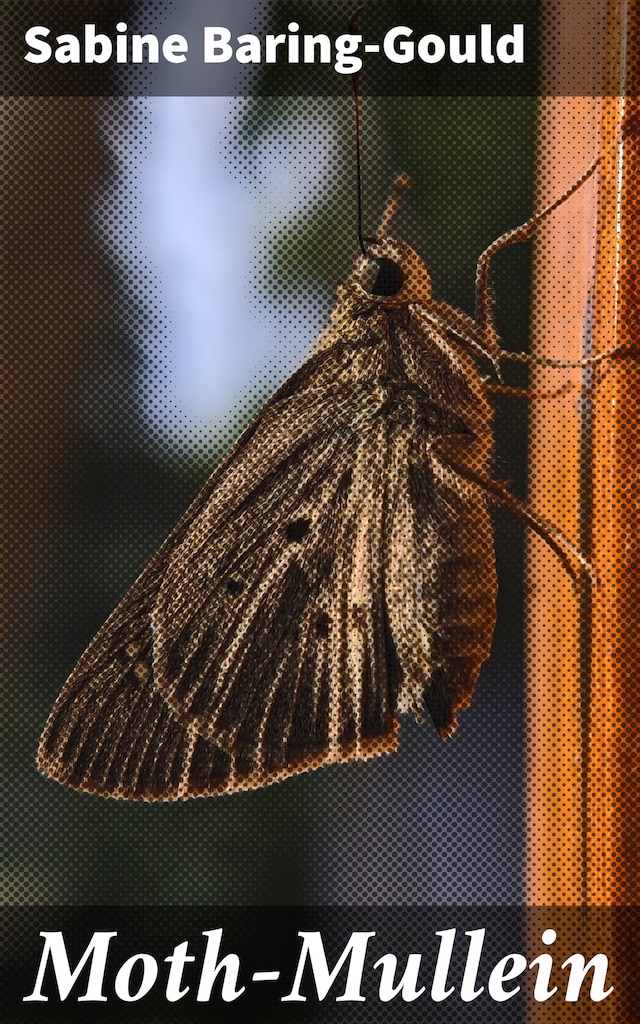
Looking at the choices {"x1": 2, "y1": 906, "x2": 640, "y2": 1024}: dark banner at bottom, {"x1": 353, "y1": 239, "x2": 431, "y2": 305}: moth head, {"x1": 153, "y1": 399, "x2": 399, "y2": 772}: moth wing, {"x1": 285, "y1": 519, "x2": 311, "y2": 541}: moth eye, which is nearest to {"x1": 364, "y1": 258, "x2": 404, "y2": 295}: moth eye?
{"x1": 353, "y1": 239, "x2": 431, "y2": 305}: moth head

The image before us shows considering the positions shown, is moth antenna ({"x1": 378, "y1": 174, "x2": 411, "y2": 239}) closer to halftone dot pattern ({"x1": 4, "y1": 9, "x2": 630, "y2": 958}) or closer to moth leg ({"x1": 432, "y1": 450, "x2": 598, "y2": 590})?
halftone dot pattern ({"x1": 4, "y1": 9, "x2": 630, "y2": 958})

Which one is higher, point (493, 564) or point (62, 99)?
point (62, 99)

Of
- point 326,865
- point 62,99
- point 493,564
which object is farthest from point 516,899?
point 62,99

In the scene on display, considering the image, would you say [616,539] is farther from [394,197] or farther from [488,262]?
[394,197]

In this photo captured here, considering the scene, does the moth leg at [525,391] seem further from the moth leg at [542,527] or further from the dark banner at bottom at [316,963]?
the dark banner at bottom at [316,963]

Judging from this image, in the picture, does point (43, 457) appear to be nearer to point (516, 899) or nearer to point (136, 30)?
point (136, 30)

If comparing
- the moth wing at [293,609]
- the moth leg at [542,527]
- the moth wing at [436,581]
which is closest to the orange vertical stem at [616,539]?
the moth leg at [542,527]
